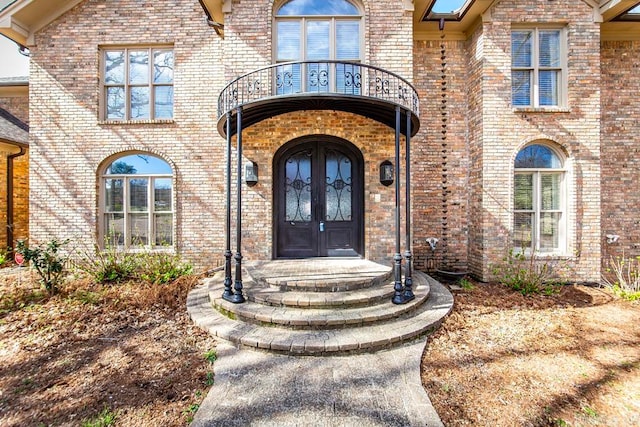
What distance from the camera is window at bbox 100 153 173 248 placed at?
6.93 meters

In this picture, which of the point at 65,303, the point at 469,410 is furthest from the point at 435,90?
the point at 65,303

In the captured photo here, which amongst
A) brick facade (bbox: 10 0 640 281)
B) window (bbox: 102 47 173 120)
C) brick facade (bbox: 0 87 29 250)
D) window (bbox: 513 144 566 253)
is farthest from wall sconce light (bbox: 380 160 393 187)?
brick facade (bbox: 0 87 29 250)

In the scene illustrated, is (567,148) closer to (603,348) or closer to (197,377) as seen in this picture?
(603,348)

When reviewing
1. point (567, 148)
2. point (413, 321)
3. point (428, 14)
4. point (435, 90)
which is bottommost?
point (413, 321)

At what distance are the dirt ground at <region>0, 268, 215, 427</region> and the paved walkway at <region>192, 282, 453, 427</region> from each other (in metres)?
0.27

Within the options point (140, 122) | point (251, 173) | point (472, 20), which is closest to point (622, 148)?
point (472, 20)

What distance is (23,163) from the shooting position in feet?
27.9

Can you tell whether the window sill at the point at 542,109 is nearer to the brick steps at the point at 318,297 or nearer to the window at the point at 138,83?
the brick steps at the point at 318,297

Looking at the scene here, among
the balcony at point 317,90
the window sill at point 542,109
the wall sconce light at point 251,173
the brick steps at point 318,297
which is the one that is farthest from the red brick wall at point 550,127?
the wall sconce light at point 251,173

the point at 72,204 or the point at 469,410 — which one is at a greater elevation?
the point at 72,204

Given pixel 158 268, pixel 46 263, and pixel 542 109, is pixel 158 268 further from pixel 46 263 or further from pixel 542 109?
pixel 542 109

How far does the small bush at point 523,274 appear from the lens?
5.45 metres

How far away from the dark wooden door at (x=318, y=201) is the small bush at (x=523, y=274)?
3.16 metres

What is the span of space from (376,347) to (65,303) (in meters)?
5.31
